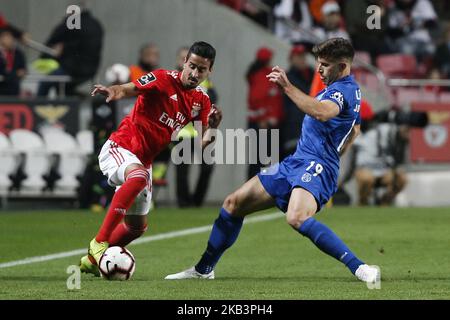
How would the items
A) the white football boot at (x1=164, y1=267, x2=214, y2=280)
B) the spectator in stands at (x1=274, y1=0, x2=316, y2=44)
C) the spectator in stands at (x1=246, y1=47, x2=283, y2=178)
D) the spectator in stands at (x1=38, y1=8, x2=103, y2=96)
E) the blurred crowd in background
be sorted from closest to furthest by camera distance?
the white football boot at (x1=164, y1=267, x2=214, y2=280), the blurred crowd in background, the spectator in stands at (x1=38, y1=8, x2=103, y2=96), the spectator in stands at (x1=246, y1=47, x2=283, y2=178), the spectator in stands at (x1=274, y1=0, x2=316, y2=44)

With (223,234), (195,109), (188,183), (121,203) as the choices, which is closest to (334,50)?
(195,109)

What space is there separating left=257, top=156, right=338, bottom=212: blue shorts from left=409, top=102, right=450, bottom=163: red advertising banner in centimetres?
1066

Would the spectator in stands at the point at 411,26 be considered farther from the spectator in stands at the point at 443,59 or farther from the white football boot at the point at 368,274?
the white football boot at the point at 368,274

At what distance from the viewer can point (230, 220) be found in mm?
9570

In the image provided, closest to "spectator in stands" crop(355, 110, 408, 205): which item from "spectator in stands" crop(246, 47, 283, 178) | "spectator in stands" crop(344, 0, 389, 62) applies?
"spectator in stands" crop(246, 47, 283, 178)

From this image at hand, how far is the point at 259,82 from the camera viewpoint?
62.6ft

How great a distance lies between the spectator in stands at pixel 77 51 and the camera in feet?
59.4

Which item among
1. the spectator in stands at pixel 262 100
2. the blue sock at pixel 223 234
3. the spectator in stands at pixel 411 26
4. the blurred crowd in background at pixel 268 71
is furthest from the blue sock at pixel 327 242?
the spectator in stands at pixel 411 26

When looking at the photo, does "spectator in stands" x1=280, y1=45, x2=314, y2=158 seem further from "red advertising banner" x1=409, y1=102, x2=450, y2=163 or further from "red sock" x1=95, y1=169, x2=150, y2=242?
"red sock" x1=95, y1=169, x2=150, y2=242

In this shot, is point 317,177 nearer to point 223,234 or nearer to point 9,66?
point 223,234

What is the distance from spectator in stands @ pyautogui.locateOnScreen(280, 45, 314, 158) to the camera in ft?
61.4

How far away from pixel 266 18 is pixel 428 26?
3.41m

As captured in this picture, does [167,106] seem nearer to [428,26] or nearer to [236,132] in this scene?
[236,132]
